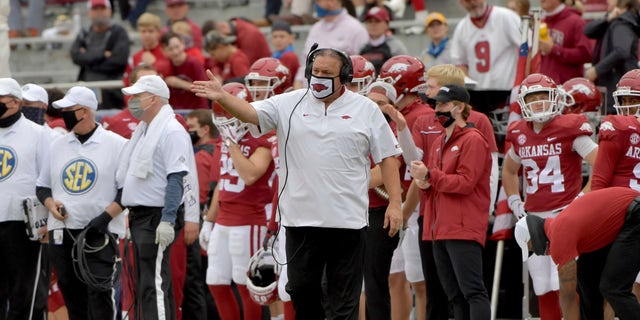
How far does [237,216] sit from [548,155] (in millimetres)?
2450

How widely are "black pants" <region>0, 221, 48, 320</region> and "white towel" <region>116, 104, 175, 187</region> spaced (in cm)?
97

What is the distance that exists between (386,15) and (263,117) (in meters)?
4.96

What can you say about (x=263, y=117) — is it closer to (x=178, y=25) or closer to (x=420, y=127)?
(x=420, y=127)

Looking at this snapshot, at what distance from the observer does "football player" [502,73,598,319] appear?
31.3 feet

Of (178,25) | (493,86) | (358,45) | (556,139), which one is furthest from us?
(178,25)

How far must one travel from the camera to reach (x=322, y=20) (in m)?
13.8

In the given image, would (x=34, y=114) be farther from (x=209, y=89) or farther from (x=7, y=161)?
(x=209, y=89)

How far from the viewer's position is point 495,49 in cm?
1245

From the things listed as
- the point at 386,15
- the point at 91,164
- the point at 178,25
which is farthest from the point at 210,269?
the point at 178,25

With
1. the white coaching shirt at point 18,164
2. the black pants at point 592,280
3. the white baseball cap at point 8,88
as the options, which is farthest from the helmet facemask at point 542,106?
the white baseball cap at point 8,88

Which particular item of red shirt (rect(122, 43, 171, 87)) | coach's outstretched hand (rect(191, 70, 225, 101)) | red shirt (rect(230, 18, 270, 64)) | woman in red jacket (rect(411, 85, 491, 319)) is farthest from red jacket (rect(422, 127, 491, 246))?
red shirt (rect(230, 18, 270, 64))

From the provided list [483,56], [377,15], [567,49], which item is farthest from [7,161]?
[567,49]

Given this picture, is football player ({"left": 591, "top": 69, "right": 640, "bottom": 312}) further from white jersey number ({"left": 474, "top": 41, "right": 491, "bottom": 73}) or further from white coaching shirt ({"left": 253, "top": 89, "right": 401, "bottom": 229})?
white jersey number ({"left": 474, "top": 41, "right": 491, "bottom": 73})

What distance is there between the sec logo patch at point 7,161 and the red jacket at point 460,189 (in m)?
3.38
